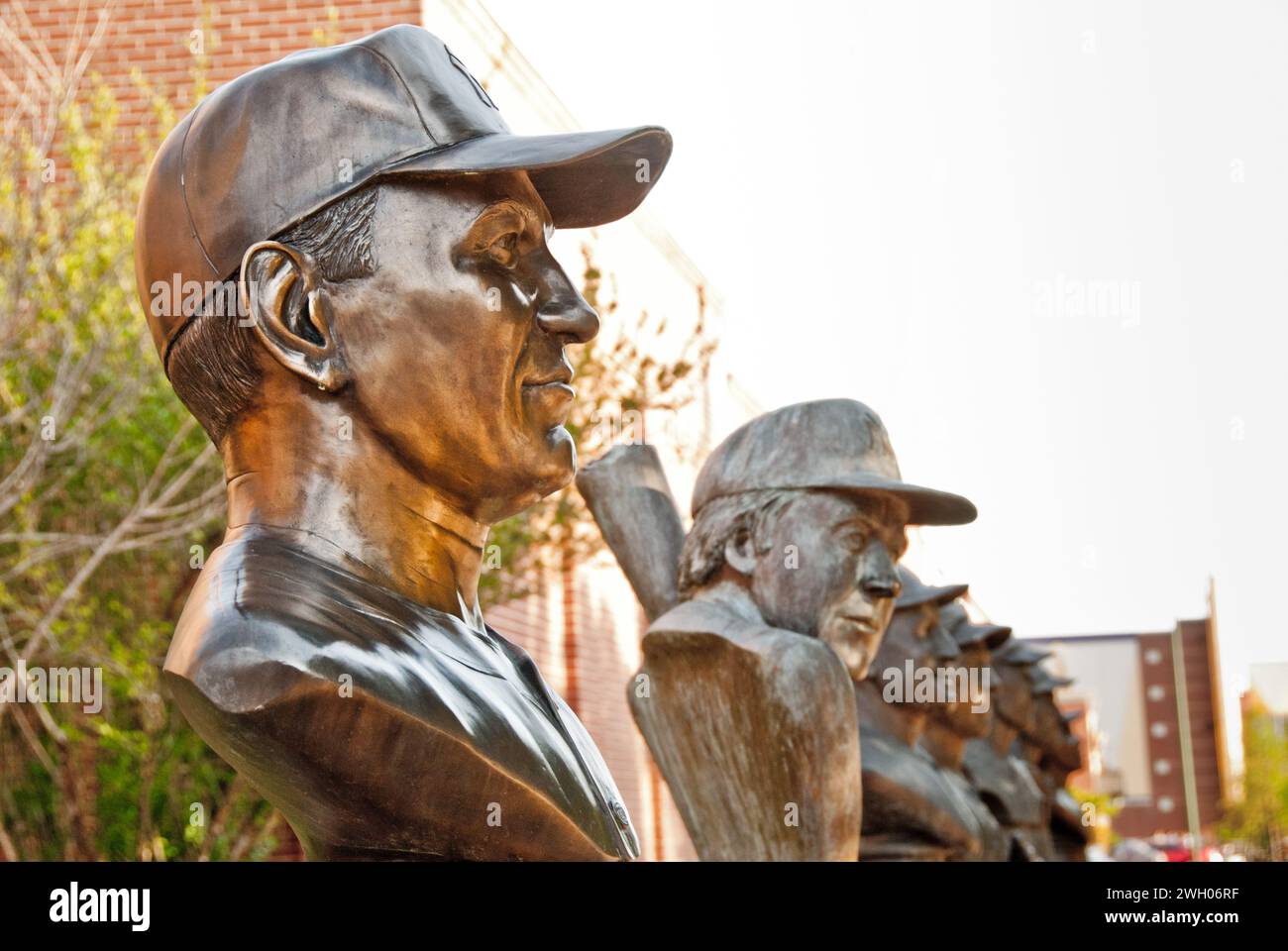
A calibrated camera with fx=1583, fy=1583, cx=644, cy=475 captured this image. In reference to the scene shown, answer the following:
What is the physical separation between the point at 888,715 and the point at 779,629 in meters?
1.11

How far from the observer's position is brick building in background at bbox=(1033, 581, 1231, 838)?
5980 cm

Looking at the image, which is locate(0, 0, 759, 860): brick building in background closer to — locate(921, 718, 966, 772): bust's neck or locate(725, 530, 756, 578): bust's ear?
locate(921, 718, 966, 772): bust's neck

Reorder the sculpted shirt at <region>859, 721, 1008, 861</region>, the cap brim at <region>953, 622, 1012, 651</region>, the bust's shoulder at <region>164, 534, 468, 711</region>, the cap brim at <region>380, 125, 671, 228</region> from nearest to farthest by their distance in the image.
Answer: the bust's shoulder at <region>164, 534, 468, 711</region>, the cap brim at <region>380, 125, 671, 228</region>, the sculpted shirt at <region>859, 721, 1008, 861</region>, the cap brim at <region>953, 622, 1012, 651</region>

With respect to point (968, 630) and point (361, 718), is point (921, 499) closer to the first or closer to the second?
point (361, 718)

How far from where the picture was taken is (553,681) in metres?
13.3

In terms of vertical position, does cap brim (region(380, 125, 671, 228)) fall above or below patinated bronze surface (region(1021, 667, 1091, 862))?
above

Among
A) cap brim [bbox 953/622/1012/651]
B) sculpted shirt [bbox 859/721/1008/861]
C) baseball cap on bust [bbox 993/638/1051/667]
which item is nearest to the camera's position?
sculpted shirt [bbox 859/721/1008/861]

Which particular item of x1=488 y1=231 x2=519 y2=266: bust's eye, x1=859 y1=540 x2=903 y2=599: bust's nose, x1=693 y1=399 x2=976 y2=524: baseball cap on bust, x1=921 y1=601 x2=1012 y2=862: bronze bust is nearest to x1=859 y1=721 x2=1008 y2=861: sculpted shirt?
x1=921 y1=601 x2=1012 y2=862: bronze bust

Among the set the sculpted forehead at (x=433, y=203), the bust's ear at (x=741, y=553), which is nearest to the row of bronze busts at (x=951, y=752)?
the bust's ear at (x=741, y=553)

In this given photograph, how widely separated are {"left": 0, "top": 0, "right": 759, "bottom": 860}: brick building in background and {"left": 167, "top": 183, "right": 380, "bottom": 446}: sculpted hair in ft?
18.2

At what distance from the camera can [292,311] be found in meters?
2.28

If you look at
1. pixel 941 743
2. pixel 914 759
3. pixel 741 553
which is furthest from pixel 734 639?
pixel 941 743
